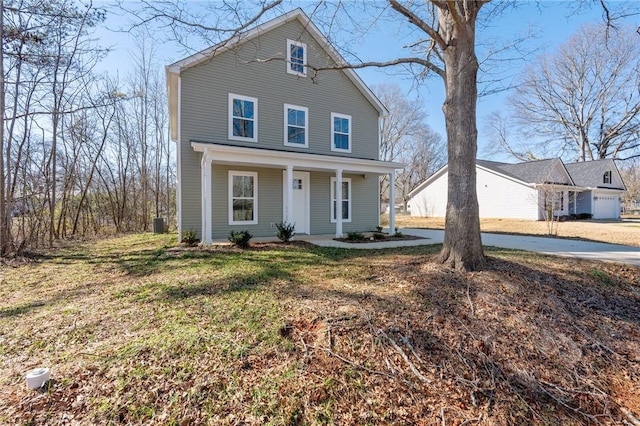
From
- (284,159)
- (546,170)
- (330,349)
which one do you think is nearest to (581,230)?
(546,170)

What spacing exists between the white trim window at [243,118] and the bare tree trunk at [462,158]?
6753mm

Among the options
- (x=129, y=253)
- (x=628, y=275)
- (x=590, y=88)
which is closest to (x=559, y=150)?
(x=590, y=88)

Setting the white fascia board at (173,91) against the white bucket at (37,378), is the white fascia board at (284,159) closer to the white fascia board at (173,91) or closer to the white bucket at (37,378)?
the white fascia board at (173,91)

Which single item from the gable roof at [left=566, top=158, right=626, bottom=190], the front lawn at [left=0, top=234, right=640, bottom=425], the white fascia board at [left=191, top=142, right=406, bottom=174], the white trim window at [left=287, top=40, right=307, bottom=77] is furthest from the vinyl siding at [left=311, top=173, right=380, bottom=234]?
the gable roof at [left=566, top=158, right=626, bottom=190]

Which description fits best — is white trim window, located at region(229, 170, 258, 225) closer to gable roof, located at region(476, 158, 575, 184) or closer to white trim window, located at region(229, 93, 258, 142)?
white trim window, located at region(229, 93, 258, 142)

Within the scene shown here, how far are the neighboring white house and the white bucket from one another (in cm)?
2261

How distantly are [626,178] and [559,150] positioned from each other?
17272 millimetres

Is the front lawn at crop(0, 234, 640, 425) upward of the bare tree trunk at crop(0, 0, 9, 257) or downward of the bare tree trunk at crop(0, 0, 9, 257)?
downward

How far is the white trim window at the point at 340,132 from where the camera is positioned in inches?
455

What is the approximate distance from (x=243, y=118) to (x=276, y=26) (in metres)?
3.45

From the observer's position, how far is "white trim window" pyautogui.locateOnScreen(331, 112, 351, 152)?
37.9 feet

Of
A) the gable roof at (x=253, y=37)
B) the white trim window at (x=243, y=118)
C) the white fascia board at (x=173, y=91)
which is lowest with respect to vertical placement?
the white trim window at (x=243, y=118)

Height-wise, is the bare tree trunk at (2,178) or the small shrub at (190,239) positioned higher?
the bare tree trunk at (2,178)

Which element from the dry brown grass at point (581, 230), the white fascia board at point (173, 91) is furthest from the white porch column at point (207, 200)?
the dry brown grass at point (581, 230)
